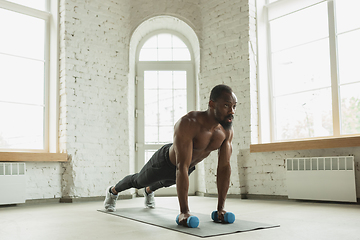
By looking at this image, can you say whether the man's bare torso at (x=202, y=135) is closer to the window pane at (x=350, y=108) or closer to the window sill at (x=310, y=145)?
the window sill at (x=310, y=145)

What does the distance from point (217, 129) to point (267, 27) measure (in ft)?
10.8

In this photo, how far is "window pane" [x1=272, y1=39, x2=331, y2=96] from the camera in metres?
4.63

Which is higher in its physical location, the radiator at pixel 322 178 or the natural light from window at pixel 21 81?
the natural light from window at pixel 21 81

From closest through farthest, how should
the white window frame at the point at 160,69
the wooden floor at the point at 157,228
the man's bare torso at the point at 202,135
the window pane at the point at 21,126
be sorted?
the wooden floor at the point at 157,228 < the man's bare torso at the point at 202,135 < the window pane at the point at 21,126 < the white window frame at the point at 160,69

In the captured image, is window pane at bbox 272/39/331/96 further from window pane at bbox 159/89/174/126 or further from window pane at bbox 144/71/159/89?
window pane at bbox 144/71/159/89

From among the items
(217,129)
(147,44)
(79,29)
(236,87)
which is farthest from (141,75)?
(217,129)

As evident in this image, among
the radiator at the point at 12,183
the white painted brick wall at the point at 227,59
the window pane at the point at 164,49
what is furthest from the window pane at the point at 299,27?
the radiator at the point at 12,183

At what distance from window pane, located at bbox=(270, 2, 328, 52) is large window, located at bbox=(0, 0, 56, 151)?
11.2ft

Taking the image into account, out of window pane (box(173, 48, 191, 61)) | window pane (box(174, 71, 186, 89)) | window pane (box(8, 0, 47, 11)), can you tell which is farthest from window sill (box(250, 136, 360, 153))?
window pane (box(8, 0, 47, 11))

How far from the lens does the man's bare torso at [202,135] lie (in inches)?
98.8

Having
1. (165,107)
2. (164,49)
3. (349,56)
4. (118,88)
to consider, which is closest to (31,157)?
(118,88)

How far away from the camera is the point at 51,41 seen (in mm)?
5250

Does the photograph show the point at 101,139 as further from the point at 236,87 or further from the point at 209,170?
the point at 236,87

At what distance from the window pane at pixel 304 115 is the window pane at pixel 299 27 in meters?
0.77
